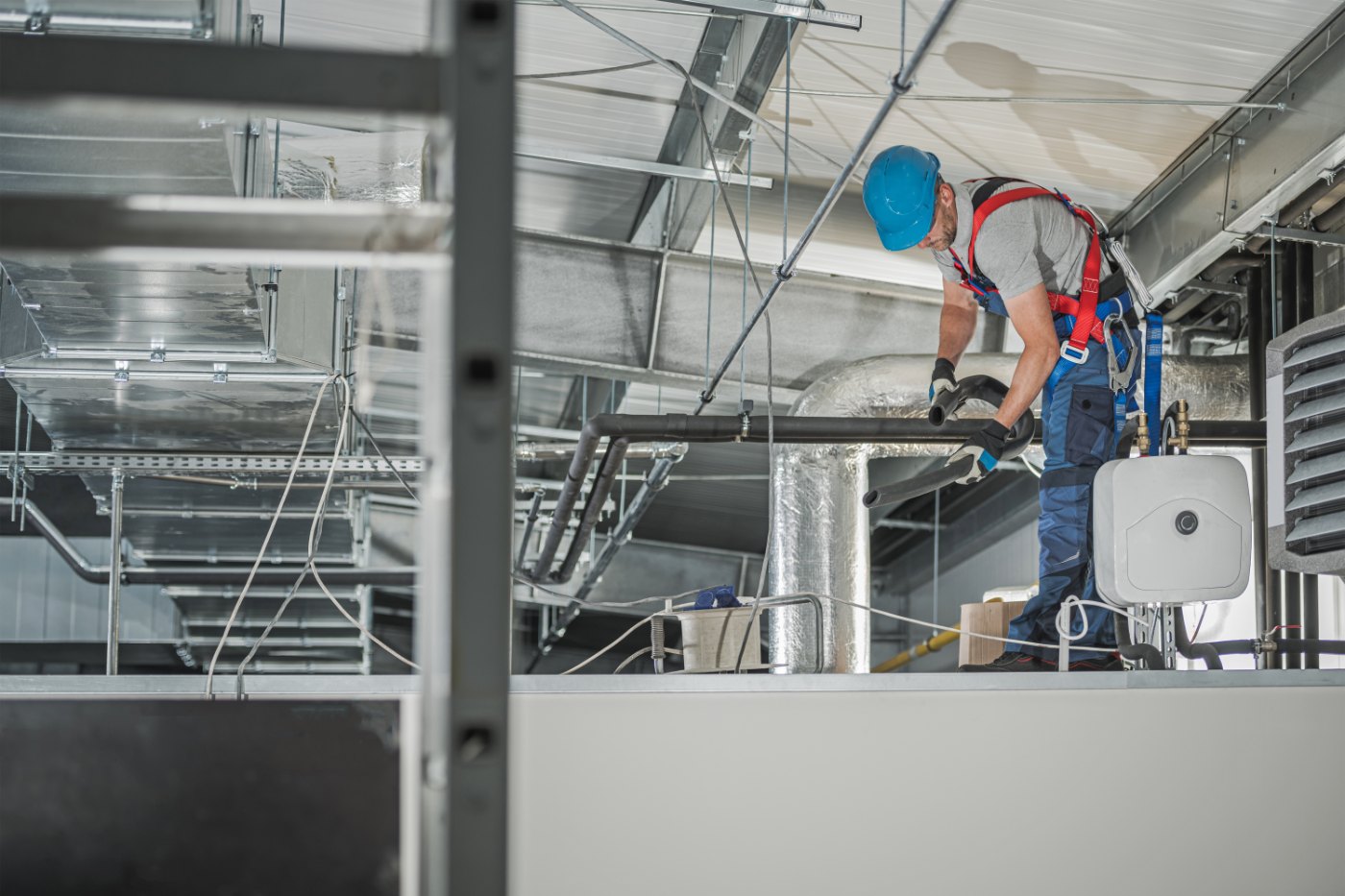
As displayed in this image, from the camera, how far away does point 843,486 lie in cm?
396

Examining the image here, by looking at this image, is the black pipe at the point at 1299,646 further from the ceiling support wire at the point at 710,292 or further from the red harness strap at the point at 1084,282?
the ceiling support wire at the point at 710,292

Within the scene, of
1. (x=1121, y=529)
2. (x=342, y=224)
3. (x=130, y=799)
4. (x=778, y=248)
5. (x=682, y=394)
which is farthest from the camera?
(x=682, y=394)

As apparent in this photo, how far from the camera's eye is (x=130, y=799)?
1.71 metres

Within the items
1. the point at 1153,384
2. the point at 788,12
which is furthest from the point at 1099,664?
the point at 788,12

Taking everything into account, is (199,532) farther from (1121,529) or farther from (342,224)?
(342,224)

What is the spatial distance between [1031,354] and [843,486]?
54.9 inches

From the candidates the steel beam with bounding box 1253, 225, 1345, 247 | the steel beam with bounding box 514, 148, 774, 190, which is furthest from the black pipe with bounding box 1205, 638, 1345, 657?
the steel beam with bounding box 514, 148, 774, 190

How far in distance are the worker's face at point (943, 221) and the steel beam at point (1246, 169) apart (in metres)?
1.26

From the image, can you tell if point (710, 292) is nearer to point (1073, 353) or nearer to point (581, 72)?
point (581, 72)

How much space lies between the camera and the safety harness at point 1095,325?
9.02ft

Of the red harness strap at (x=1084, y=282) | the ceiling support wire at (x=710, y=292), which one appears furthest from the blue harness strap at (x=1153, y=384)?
the ceiling support wire at (x=710, y=292)

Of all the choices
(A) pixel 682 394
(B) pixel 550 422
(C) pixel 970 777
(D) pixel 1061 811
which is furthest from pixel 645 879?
(B) pixel 550 422

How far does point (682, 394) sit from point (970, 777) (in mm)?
4666

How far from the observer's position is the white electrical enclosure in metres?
2.38
